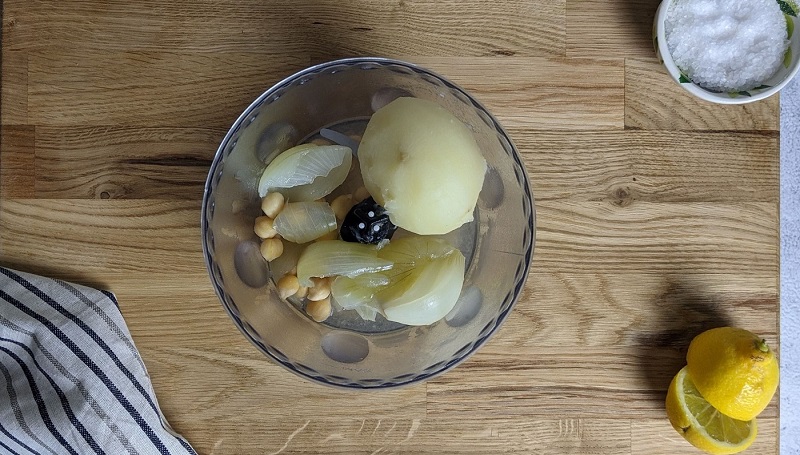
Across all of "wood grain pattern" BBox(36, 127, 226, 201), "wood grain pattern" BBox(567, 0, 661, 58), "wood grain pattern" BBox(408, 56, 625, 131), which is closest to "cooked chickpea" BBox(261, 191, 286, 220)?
"wood grain pattern" BBox(36, 127, 226, 201)

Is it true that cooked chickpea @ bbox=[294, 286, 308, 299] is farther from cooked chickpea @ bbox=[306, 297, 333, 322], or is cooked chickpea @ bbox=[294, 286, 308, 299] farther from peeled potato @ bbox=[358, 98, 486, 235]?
peeled potato @ bbox=[358, 98, 486, 235]

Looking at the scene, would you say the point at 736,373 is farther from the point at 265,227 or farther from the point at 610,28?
the point at 265,227

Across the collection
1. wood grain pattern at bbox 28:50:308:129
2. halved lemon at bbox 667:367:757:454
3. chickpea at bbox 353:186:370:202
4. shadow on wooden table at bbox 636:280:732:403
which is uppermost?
wood grain pattern at bbox 28:50:308:129

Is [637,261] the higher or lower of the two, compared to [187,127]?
lower

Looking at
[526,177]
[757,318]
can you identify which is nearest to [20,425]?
[526,177]

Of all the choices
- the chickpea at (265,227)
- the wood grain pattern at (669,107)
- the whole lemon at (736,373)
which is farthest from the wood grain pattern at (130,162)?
the whole lemon at (736,373)

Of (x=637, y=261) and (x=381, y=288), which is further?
(x=637, y=261)

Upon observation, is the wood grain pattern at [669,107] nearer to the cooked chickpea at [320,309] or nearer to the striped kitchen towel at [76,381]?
the cooked chickpea at [320,309]

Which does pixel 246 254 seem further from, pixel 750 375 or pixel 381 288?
pixel 750 375
